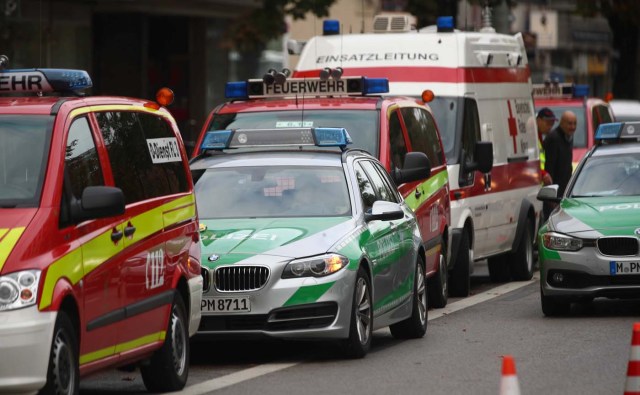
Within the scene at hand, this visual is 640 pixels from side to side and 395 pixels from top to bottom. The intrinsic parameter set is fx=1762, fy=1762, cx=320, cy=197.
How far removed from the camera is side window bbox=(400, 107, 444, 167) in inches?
637

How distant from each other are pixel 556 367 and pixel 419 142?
201 inches

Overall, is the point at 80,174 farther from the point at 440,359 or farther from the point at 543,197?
the point at 543,197

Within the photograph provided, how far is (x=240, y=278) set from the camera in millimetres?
11758

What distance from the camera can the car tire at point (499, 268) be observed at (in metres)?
20.1

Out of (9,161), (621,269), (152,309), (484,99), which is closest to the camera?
(9,161)

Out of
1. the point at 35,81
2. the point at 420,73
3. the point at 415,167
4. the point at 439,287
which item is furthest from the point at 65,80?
the point at 420,73

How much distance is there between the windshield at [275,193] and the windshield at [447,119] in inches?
193

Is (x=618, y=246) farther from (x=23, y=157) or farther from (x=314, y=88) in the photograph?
(x=23, y=157)

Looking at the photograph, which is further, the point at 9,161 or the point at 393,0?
the point at 393,0

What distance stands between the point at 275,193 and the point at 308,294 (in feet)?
4.88

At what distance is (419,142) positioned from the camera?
16328 millimetres

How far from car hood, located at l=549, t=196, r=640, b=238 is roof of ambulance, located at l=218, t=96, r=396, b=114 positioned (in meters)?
1.93

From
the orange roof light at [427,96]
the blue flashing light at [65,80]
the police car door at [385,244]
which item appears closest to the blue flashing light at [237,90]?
the orange roof light at [427,96]

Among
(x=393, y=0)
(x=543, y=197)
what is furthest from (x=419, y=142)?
A: (x=393, y=0)
